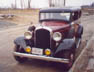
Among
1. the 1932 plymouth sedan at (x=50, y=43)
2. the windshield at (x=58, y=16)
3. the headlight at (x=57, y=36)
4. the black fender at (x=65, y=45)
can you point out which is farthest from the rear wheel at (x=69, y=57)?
the windshield at (x=58, y=16)

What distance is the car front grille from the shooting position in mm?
6195

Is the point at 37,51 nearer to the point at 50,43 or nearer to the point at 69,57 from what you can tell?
the point at 50,43

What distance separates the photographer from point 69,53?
228 inches

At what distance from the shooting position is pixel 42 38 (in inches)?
246

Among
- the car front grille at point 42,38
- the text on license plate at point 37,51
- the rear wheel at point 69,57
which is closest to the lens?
the rear wheel at point 69,57

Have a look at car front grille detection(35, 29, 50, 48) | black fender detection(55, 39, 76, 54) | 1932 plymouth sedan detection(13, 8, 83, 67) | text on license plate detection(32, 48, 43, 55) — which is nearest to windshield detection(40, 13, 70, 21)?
1932 plymouth sedan detection(13, 8, 83, 67)

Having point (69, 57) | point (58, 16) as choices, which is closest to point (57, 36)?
point (69, 57)

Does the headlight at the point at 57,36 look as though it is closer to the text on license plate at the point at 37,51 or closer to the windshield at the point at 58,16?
the text on license plate at the point at 37,51

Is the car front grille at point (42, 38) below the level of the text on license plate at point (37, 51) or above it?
above

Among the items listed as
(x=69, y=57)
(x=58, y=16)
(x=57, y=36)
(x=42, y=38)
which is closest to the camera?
(x=69, y=57)

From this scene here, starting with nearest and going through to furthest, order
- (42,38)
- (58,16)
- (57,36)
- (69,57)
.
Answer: (69,57)
(57,36)
(42,38)
(58,16)

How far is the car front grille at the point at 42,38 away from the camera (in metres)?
6.20

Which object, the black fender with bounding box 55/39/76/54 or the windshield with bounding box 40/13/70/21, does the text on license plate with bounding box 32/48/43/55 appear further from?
the windshield with bounding box 40/13/70/21

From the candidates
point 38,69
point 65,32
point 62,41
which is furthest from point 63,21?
point 38,69
